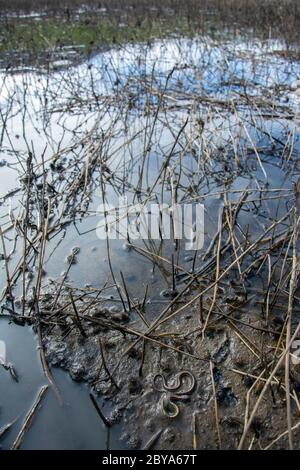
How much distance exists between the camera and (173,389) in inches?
94.6

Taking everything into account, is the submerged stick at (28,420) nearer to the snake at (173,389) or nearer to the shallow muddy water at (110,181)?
the shallow muddy water at (110,181)

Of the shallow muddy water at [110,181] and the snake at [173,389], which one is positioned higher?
the shallow muddy water at [110,181]

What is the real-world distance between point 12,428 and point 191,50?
1080 cm

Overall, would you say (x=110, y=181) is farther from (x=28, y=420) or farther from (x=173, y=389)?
(x=28, y=420)

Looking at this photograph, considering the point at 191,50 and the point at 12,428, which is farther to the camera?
the point at 191,50

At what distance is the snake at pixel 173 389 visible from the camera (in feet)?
7.57

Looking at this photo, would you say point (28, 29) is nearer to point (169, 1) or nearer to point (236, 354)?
point (169, 1)

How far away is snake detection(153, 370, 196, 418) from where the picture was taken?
231cm

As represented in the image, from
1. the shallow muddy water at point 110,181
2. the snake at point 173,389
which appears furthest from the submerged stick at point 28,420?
the snake at point 173,389

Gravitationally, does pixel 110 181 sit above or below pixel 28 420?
above

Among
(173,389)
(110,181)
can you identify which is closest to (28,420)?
(173,389)

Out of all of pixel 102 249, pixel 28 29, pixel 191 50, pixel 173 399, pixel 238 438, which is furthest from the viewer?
pixel 28 29

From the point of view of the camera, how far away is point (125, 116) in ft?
20.7
